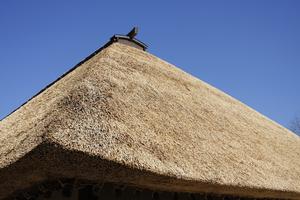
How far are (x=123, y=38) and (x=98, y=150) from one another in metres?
4.81

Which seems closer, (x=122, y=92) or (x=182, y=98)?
(x=122, y=92)

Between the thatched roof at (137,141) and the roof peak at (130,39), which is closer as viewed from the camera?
the thatched roof at (137,141)

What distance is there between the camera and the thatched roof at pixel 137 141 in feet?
9.70

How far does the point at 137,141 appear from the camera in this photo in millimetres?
3508

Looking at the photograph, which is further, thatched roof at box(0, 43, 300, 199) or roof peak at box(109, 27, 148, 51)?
roof peak at box(109, 27, 148, 51)

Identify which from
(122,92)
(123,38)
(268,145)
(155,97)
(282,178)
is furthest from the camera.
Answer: (123,38)

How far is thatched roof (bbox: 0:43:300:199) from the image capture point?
2955 millimetres

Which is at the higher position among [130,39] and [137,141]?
[130,39]

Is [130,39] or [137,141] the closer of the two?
[137,141]

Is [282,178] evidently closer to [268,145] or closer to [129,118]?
[268,145]

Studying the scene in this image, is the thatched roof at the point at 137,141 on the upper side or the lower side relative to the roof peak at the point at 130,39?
lower

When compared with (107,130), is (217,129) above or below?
above

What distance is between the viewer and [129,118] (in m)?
3.82

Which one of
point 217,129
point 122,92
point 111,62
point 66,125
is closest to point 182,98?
point 217,129
